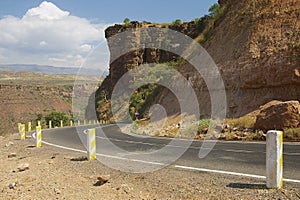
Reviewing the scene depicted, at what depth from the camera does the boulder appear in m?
14.4

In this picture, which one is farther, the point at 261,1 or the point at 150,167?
the point at 261,1

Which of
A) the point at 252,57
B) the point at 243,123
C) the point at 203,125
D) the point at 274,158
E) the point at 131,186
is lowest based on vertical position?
the point at 131,186

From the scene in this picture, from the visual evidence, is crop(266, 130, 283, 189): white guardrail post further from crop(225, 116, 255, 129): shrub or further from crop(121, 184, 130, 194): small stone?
crop(225, 116, 255, 129): shrub

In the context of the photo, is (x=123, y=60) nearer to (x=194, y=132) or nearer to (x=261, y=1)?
(x=261, y=1)

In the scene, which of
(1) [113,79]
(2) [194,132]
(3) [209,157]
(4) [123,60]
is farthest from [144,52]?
(3) [209,157]

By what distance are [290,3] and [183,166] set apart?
2065 centimetres

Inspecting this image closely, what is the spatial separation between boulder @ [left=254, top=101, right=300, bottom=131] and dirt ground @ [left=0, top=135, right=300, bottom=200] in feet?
30.9

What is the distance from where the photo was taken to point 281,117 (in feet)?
48.4

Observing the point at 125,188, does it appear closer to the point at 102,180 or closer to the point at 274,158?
the point at 102,180

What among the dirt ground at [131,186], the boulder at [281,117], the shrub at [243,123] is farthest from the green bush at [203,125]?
the dirt ground at [131,186]

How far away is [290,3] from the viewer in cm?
2264

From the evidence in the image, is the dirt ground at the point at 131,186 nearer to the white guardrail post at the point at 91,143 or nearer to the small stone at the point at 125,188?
the small stone at the point at 125,188

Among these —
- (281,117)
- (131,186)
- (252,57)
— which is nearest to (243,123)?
(281,117)

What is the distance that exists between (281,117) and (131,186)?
37.9 ft
